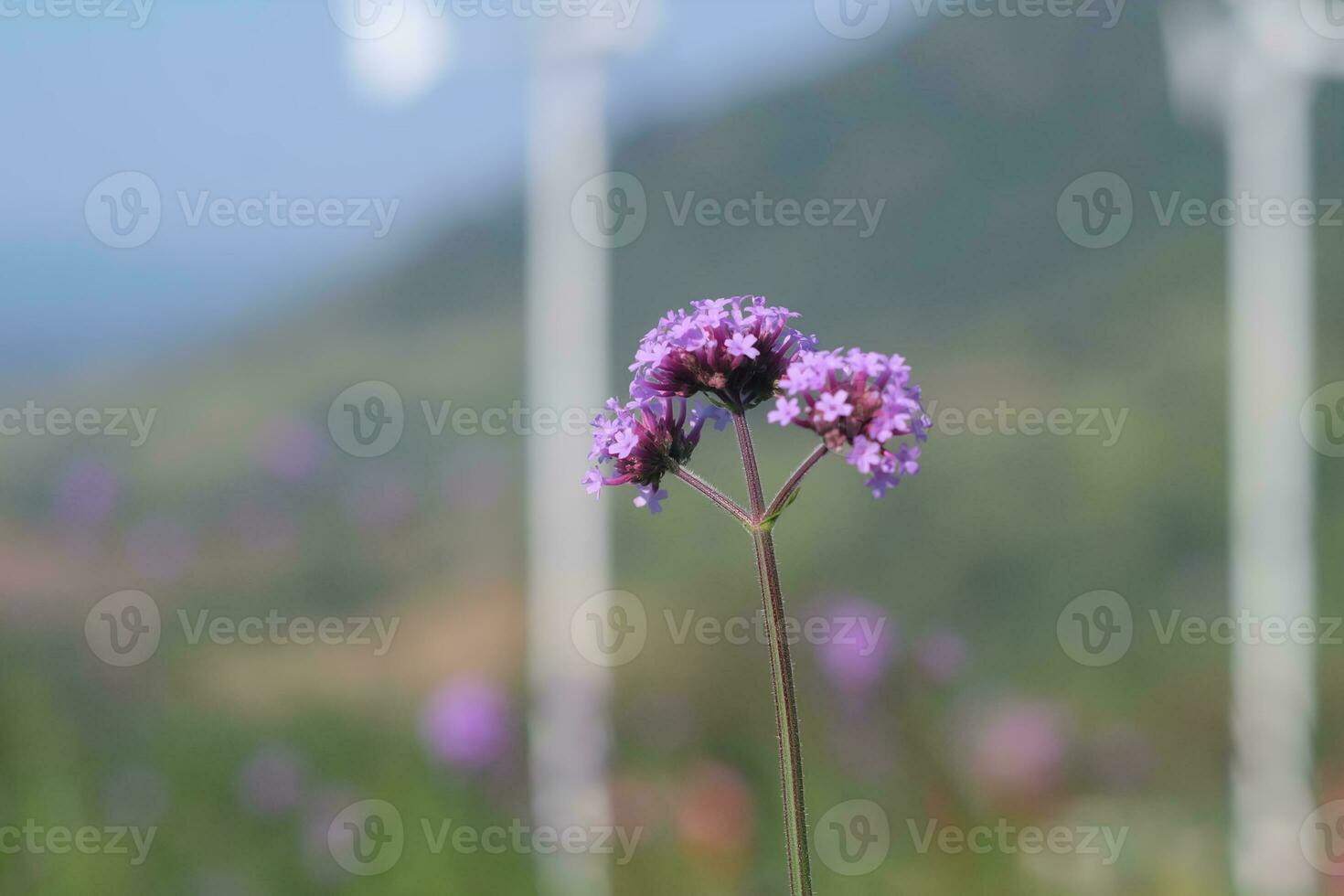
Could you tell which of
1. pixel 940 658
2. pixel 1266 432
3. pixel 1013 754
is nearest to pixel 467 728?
pixel 940 658

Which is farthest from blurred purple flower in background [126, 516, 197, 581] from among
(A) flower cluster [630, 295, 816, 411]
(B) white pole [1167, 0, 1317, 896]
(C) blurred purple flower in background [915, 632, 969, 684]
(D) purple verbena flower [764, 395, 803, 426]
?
(B) white pole [1167, 0, 1317, 896]

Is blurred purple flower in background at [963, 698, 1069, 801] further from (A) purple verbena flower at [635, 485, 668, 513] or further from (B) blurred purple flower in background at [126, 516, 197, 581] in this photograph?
(A) purple verbena flower at [635, 485, 668, 513]

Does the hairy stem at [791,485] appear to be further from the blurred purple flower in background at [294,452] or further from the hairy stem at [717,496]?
the blurred purple flower in background at [294,452]

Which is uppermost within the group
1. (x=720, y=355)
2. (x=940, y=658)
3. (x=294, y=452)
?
(x=294, y=452)

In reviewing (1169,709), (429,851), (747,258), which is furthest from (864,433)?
(747,258)

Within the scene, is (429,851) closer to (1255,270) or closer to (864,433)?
(864,433)

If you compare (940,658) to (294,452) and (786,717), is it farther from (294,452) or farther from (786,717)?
(786,717)
